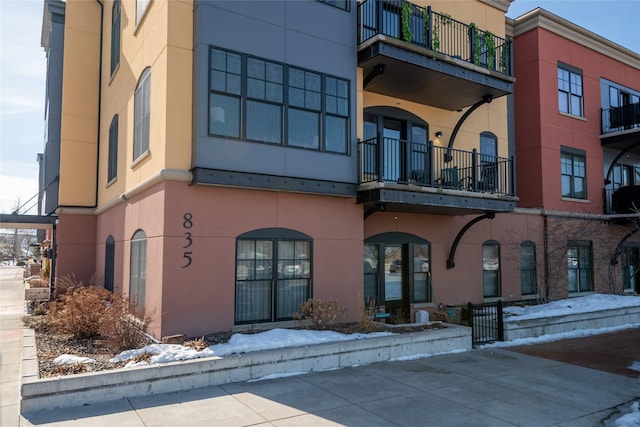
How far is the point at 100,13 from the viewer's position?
17.5 meters

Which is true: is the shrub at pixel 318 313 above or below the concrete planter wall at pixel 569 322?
above

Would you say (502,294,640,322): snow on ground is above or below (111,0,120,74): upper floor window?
below

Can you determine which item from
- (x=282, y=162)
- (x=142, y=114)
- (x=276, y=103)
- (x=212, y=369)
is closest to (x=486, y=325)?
(x=282, y=162)

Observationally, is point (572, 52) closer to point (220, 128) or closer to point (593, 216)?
point (593, 216)

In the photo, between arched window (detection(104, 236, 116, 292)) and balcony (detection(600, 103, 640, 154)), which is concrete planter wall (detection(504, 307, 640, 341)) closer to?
balcony (detection(600, 103, 640, 154))

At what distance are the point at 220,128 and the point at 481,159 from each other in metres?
9.50

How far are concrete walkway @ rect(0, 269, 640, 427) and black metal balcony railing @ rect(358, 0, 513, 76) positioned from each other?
25.7ft

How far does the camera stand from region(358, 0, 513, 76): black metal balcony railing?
12.1m

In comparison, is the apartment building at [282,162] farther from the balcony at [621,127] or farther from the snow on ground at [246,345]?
the balcony at [621,127]

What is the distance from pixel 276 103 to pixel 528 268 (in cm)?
1127

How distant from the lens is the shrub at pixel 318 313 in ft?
32.8

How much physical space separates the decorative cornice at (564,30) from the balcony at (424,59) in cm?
393

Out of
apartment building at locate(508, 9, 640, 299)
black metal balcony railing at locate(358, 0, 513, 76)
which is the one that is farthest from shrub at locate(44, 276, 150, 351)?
apartment building at locate(508, 9, 640, 299)

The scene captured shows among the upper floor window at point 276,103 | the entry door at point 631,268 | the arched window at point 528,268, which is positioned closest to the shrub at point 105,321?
the upper floor window at point 276,103
